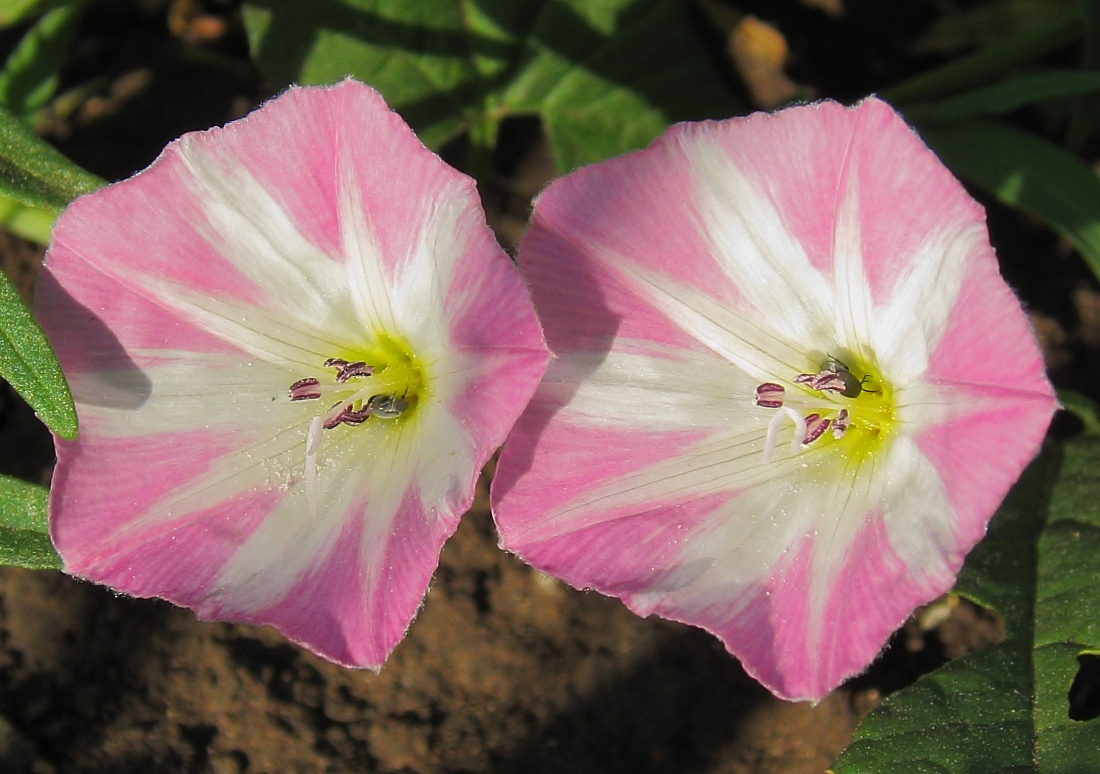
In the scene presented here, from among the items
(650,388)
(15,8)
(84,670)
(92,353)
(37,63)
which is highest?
(15,8)

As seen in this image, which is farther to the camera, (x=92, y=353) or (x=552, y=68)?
(x=552, y=68)

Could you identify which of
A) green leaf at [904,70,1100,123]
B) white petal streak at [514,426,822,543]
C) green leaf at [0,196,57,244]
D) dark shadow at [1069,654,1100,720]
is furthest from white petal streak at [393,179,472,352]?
dark shadow at [1069,654,1100,720]

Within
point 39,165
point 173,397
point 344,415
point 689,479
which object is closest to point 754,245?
point 689,479

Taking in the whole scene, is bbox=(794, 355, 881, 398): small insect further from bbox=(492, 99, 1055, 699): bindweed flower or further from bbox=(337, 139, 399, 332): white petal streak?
bbox=(337, 139, 399, 332): white petal streak

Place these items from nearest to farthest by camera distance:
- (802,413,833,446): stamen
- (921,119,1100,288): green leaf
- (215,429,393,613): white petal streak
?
1. (215,429,393,613): white petal streak
2. (802,413,833,446): stamen
3. (921,119,1100,288): green leaf

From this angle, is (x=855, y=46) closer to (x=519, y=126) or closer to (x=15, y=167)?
(x=519, y=126)

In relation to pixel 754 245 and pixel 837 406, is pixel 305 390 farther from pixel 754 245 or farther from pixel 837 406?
pixel 837 406

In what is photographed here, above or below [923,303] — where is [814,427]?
below
